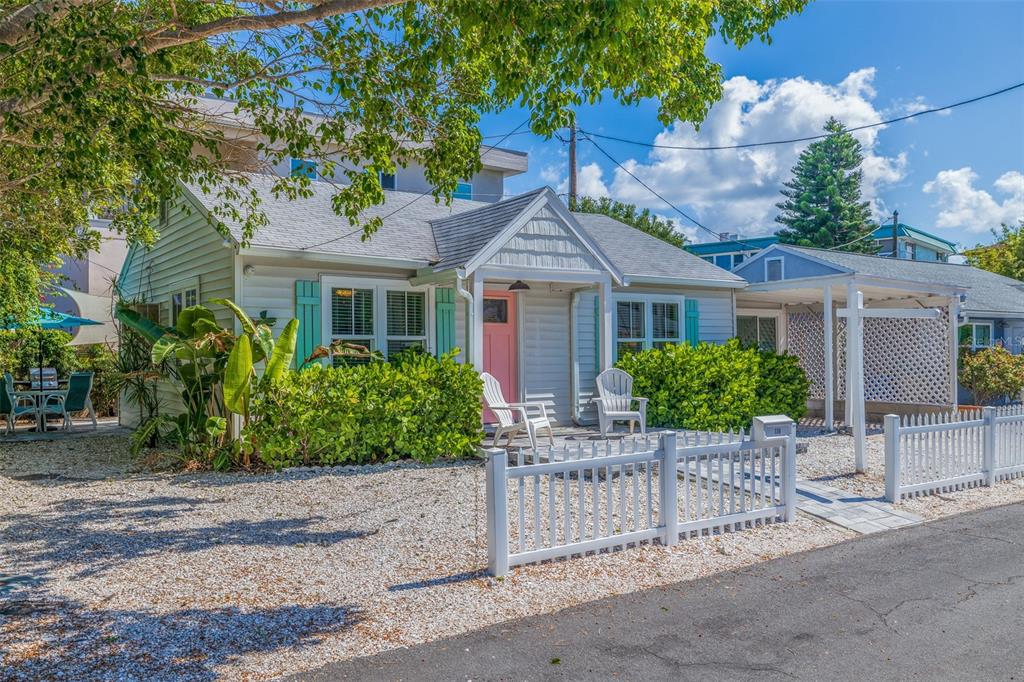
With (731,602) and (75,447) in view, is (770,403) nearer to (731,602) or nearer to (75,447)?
(731,602)

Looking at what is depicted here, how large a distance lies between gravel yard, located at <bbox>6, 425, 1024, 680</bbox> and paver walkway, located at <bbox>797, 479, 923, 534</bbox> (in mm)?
253

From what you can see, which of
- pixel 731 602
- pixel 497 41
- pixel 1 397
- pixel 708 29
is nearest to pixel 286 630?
pixel 731 602

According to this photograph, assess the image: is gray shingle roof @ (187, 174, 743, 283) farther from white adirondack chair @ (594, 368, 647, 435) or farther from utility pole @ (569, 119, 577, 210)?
utility pole @ (569, 119, 577, 210)

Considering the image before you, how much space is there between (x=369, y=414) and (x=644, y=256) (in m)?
7.18

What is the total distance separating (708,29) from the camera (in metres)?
6.53

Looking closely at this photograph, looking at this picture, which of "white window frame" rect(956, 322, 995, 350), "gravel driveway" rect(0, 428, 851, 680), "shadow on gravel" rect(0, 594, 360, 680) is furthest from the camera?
"white window frame" rect(956, 322, 995, 350)

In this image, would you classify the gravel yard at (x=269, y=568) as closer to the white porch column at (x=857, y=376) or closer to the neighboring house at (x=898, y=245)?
the white porch column at (x=857, y=376)

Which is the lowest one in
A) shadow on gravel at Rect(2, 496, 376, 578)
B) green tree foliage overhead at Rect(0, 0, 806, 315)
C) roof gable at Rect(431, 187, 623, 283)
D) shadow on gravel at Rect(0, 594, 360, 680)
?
shadow on gravel at Rect(0, 594, 360, 680)

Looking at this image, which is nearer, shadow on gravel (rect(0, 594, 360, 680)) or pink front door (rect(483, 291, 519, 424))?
shadow on gravel (rect(0, 594, 360, 680))

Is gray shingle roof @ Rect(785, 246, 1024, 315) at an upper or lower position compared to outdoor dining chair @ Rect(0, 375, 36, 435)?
A: upper

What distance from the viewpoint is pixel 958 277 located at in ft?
77.9

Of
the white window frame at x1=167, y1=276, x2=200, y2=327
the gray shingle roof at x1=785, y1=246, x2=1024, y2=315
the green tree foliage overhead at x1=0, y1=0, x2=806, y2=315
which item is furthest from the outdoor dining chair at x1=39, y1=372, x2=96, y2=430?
the gray shingle roof at x1=785, y1=246, x2=1024, y2=315

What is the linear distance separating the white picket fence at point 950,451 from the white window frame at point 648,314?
17.3 feet

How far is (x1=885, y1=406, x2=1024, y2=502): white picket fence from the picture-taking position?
751cm
